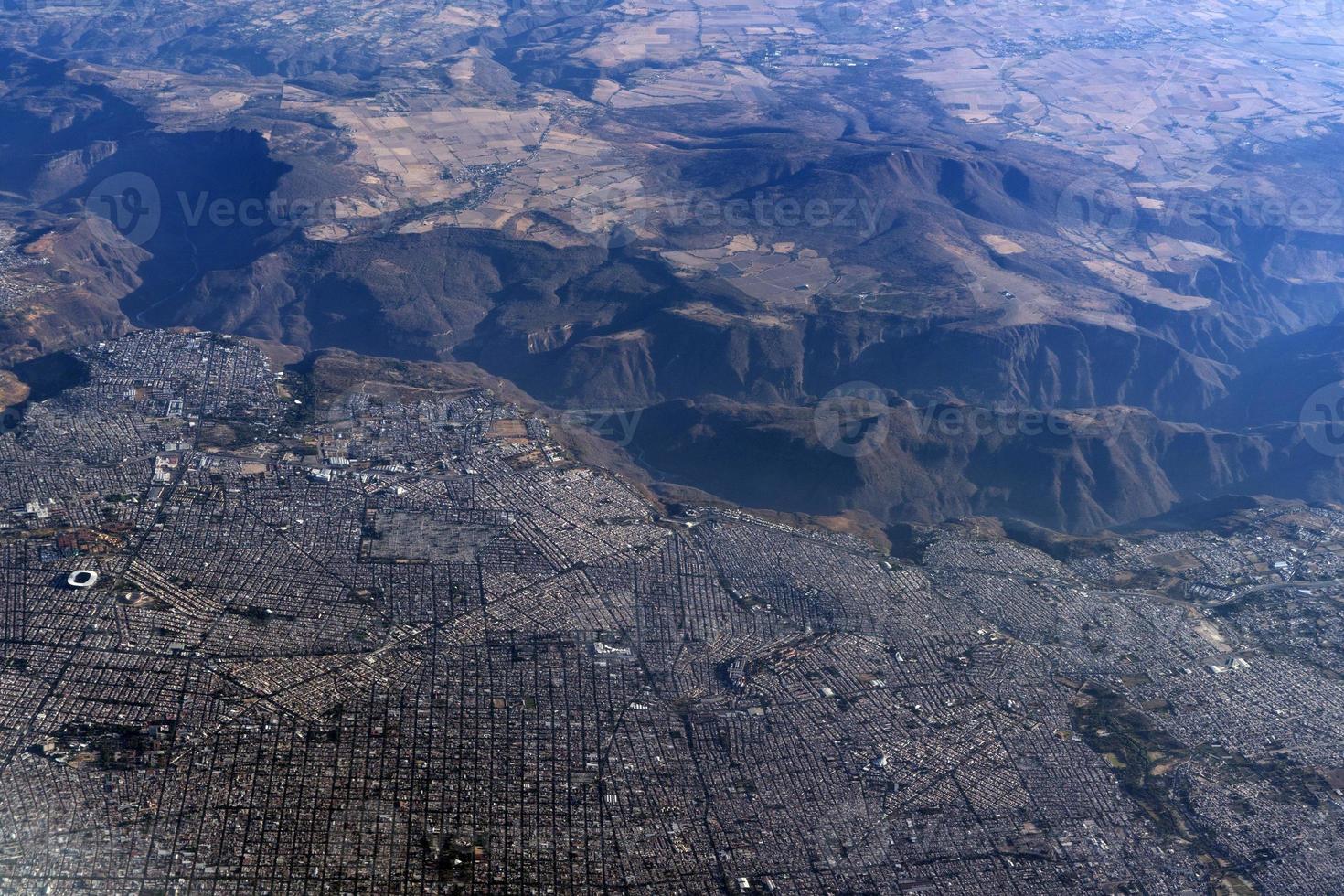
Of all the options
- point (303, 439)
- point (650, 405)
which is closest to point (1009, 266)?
point (650, 405)

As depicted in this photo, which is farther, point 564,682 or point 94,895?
point 564,682

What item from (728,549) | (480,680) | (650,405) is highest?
(480,680)

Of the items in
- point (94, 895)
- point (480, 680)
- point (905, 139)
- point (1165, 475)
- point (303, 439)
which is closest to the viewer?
point (94, 895)

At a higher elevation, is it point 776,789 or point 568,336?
point 776,789

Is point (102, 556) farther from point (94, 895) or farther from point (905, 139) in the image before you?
point (905, 139)

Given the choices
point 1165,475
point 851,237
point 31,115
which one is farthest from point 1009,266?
point 31,115

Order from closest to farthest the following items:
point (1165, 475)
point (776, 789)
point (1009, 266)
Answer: point (776, 789), point (1165, 475), point (1009, 266)
